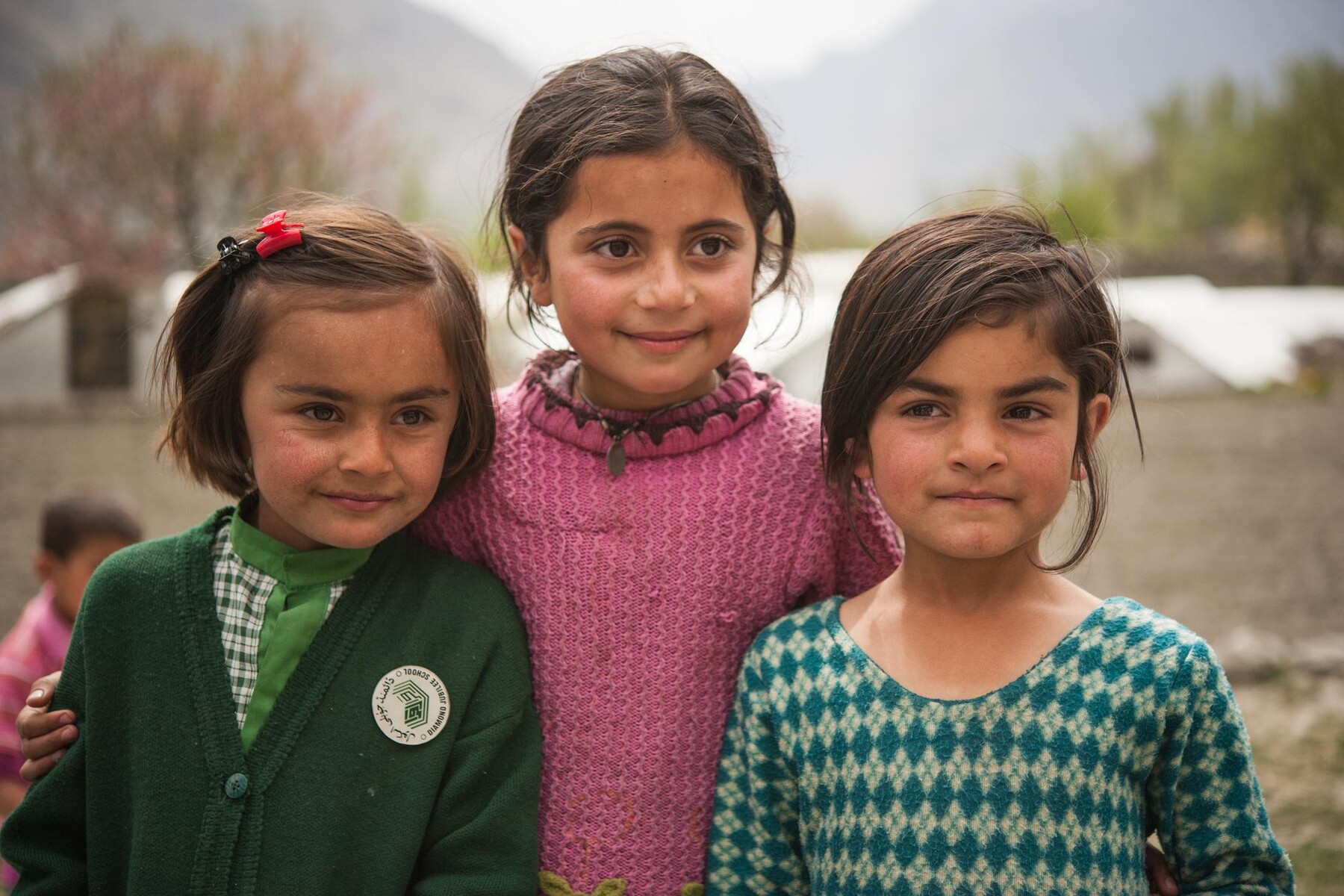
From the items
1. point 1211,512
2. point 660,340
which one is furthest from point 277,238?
point 1211,512

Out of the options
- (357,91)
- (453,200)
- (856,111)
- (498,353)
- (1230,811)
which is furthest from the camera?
(856,111)

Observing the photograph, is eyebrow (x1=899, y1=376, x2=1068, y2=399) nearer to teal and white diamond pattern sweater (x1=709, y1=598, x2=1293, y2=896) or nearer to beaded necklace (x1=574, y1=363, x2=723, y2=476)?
teal and white diamond pattern sweater (x1=709, y1=598, x2=1293, y2=896)

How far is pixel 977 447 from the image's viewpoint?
4.50 ft

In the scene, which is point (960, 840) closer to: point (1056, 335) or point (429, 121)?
point (1056, 335)

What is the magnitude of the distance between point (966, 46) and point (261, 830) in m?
122

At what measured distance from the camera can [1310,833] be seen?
360 centimetres

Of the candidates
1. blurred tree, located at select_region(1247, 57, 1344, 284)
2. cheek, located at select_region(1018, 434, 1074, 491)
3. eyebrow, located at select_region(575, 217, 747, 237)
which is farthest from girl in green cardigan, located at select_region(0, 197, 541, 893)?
blurred tree, located at select_region(1247, 57, 1344, 284)

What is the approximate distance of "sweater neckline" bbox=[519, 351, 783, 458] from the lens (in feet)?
5.55

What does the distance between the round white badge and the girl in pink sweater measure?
19cm

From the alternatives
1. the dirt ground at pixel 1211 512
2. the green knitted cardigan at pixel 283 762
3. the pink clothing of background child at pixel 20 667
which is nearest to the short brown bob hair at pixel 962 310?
the green knitted cardigan at pixel 283 762

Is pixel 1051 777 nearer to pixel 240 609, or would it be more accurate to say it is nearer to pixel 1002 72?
pixel 240 609

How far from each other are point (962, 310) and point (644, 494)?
1.80 feet

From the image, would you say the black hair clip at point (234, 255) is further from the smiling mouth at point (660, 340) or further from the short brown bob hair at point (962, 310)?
the short brown bob hair at point (962, 310)

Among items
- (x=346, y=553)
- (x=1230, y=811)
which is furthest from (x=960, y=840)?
(x=346, y=553)
